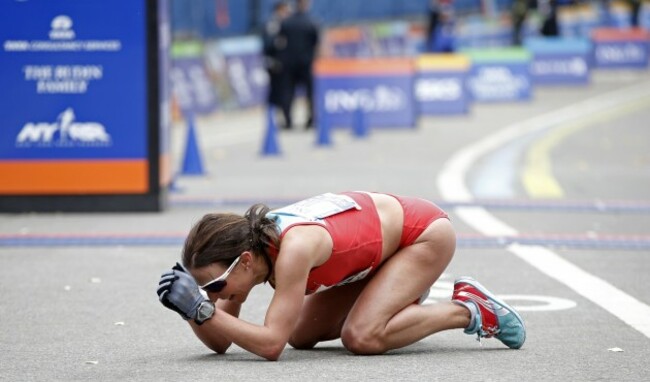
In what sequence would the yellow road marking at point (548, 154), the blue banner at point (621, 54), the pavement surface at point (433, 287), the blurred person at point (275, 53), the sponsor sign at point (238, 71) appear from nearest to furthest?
the pavement surface at point (433, 287) < the yellow road marking at point (548, 154) < the blurred person at point (275, 53) < the sponsor sign at point (238, 71) < the blue banner at point (621, 54)

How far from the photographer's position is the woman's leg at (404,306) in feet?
21.8

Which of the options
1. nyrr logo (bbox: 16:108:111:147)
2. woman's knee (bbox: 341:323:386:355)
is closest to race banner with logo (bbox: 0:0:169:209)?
nyrr logo (bbox: 16:108:111:147)

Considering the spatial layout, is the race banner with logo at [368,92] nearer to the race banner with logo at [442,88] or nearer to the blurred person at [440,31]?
the race banner with logo at [442,88]

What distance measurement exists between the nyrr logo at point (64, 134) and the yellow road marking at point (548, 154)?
14.2ft

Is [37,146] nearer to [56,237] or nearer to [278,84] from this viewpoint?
[56,237]

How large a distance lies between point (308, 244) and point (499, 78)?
28.6m

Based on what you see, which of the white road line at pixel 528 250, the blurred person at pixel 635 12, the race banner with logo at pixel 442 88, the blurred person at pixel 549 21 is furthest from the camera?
the blurred person at pixel 635 12

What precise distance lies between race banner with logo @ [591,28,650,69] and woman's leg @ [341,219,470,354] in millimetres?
38831

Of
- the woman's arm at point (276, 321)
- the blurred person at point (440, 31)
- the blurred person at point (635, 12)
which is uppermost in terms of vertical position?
the woman's arm at point (276, 321)

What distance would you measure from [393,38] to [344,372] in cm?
3616

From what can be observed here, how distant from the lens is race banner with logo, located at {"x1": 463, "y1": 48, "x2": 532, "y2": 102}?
3438 cm

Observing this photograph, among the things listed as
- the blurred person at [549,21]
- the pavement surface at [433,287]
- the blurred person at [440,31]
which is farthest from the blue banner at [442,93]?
the blurred person at [549,21]

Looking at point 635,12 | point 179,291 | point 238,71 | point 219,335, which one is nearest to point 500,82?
point 238,71

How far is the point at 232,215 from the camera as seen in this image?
20.7 feet
